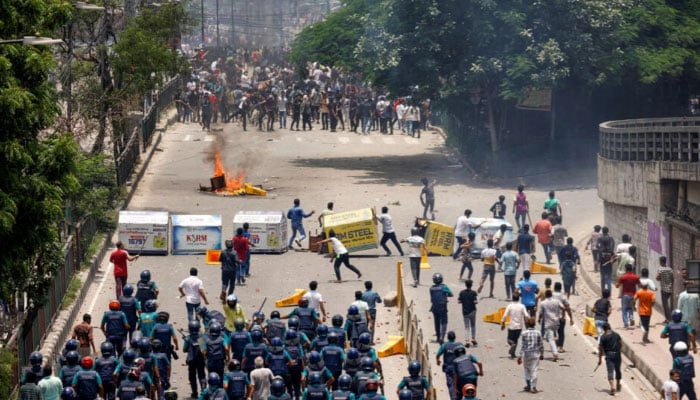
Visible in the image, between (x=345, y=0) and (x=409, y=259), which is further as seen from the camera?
(x=345, y=0)

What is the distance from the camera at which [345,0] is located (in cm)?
5781

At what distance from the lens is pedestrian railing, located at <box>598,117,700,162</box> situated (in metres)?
30.5

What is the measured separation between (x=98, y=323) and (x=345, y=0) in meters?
31.4

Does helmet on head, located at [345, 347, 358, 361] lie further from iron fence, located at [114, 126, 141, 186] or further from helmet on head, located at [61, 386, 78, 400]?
iron fence, located at [114, 126, 141, 186]

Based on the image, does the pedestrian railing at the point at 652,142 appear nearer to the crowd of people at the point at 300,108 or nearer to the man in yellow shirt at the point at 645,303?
the man in yellow shirt at the point at 645,303

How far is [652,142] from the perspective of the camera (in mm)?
32625

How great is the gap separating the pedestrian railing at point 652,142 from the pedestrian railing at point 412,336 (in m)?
6.28

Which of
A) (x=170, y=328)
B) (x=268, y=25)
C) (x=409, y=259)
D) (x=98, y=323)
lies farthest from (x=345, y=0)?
(x=268, y=25)

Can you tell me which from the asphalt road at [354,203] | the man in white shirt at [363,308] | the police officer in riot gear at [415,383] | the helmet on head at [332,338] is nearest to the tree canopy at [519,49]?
the asphalt road at [354,203]

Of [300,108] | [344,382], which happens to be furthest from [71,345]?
[300,108]

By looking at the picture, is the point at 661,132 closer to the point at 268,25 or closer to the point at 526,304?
the point at 526,304

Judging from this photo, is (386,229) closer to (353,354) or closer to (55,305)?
(55,305)

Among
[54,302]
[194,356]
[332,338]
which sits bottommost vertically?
[194,356]

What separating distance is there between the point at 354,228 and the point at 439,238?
1894 millimetres
